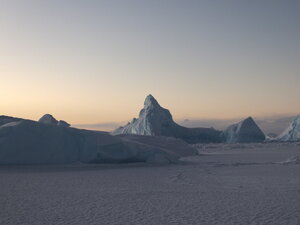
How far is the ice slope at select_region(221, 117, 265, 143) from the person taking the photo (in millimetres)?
44438

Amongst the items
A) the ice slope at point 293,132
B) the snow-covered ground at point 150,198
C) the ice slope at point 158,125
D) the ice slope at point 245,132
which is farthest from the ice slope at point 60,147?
the ice slope at point 293,132

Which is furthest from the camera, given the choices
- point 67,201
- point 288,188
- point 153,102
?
point 153,102

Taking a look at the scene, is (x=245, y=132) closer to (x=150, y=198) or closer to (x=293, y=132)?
(x=293, y=132)

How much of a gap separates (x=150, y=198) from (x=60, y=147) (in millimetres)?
7610

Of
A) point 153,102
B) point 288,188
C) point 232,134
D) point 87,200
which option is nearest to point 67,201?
point 87,200

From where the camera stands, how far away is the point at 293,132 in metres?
44.9

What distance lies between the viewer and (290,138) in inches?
1777

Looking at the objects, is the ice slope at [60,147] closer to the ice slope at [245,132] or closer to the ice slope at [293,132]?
the ice slope at [245,132]

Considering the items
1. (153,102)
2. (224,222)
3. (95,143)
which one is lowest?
(224,222)

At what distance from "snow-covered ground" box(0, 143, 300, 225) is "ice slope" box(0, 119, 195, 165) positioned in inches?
84.8

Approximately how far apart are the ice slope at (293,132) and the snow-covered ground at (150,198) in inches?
1385

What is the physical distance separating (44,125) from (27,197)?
7492 millimetres

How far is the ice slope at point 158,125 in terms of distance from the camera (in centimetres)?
3991

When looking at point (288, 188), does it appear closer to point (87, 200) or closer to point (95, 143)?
point (87, 200)
